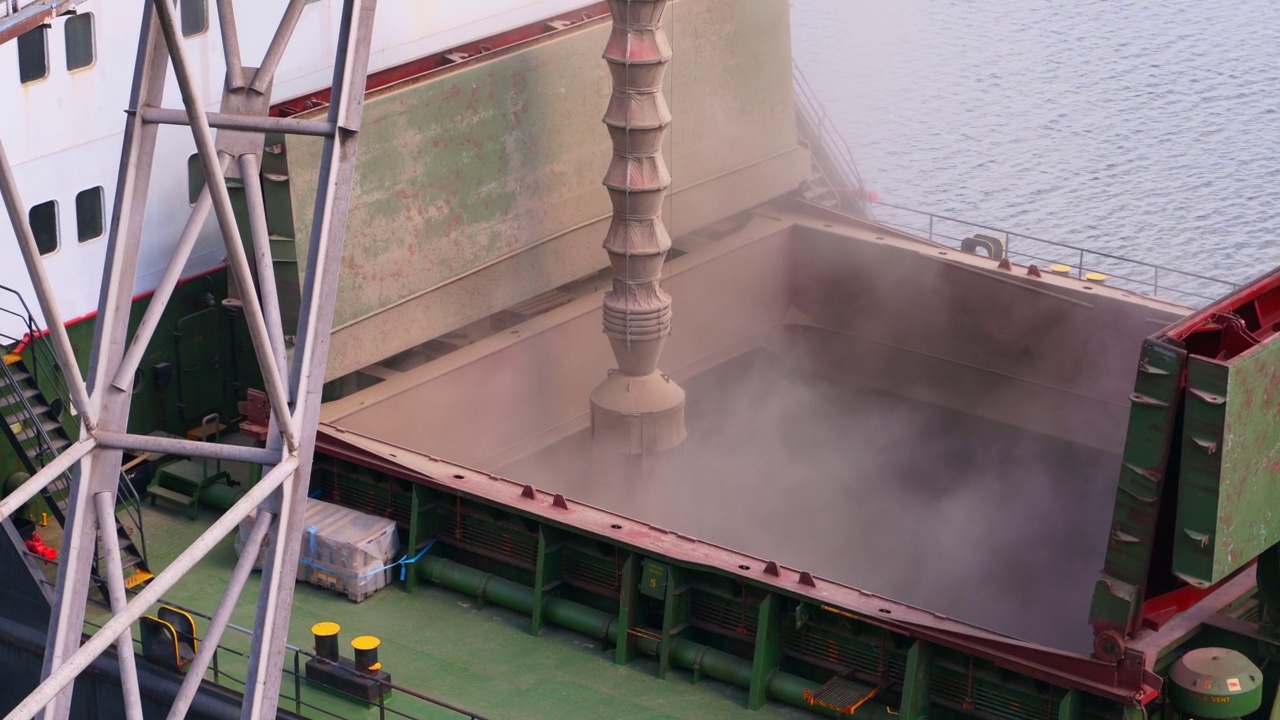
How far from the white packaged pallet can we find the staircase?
0.97m

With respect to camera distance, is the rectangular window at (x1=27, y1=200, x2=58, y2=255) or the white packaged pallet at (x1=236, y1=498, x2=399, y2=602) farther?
the rectangular window at (x1=27, y1=200, x2=58, y2=255)

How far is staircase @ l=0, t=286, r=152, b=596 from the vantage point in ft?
52.8

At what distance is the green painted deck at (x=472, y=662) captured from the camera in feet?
47.9

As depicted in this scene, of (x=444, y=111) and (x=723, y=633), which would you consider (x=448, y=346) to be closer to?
(x=444, y=111)

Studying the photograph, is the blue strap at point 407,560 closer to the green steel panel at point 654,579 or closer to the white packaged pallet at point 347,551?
the white packaged pallet at point 347,551

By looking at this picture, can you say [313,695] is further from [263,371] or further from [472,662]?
[263,371]

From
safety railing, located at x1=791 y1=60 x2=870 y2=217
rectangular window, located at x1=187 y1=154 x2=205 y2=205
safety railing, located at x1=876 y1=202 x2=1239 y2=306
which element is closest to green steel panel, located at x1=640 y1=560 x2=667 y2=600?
rectangular window, located at x1=187 y1=154 x2=205 y2=205

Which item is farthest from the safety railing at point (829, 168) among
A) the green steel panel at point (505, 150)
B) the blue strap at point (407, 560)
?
the blue strap at point (407, 560)

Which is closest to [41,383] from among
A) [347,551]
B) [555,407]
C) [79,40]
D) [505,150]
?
[79,40]

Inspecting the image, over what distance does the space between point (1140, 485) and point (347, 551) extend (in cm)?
683

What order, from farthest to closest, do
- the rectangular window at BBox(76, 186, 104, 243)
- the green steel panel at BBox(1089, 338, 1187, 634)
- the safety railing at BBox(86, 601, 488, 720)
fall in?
the rectangular window at BBox(76, 186, 104, 243) → the safety railing at BBox(86, 601, 488, 720) → the green steel panel at BBox(1089, 338, 1187, 634)

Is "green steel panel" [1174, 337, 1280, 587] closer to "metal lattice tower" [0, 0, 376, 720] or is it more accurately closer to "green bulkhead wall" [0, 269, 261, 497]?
"metal lattice tower" [0, 0, 376, 720]

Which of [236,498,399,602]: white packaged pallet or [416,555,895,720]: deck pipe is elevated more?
[236,498,399,602]: white packaged pallet

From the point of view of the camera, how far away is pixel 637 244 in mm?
18828
